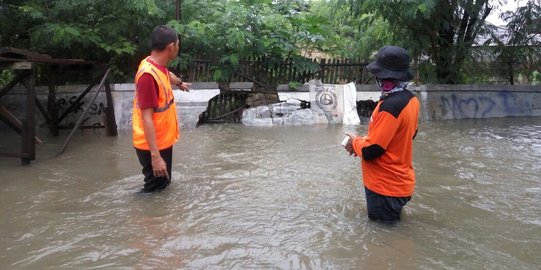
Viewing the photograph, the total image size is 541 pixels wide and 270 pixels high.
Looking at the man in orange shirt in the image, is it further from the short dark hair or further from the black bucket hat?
the short dark hair

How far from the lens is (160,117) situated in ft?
13.9

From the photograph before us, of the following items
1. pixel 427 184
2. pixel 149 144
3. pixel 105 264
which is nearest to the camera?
pixel 105 264

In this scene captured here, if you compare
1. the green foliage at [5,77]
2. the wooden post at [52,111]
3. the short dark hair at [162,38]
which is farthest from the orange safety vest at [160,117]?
the green foliage at [5,77]

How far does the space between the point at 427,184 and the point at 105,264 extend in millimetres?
3810

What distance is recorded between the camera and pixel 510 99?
1273cm

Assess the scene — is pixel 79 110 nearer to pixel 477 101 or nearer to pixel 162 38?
pixel 162 38

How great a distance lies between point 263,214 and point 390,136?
151 cm

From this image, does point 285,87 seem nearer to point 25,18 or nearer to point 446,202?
point 25,18

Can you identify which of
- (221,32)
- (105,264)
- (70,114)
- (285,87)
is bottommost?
(105,264)

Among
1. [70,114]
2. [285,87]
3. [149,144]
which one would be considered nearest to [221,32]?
[285,87]

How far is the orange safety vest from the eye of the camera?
4121 mm

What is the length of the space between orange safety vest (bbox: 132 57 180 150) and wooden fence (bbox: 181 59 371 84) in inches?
281

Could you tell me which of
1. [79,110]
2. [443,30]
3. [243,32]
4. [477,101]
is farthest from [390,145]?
[443,30]

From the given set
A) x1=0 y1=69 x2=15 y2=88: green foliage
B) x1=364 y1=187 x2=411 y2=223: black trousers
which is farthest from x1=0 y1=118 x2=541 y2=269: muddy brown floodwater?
x1=0 y1=69 x2=15 y2=88: green foliage
